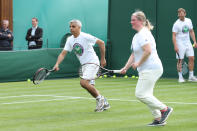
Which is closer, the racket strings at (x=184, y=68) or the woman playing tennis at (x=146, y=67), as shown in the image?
the woman playing tennis at (x=146, y=67)

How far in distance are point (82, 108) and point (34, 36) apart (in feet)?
28.6

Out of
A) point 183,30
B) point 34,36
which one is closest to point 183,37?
point 183,30

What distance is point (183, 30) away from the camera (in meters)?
18.2

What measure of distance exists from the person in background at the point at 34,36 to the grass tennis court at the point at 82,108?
2.64 m

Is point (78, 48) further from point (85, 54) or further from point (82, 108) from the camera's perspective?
point (82, 108)

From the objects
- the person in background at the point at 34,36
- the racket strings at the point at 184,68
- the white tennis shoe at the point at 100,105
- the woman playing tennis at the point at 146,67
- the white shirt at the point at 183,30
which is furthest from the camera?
the person in background at the point at 34,36

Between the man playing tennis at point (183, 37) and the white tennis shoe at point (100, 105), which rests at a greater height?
the man playing tennis at point (183, 37)

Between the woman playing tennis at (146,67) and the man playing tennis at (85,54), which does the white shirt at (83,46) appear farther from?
the woman playing tennis at (146,67)

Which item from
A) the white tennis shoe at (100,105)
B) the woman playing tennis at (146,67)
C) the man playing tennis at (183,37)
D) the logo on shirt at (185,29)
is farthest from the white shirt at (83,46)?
the logo on shirt at (185,29)

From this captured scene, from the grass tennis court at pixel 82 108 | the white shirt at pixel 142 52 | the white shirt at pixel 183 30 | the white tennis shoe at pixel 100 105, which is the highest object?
the white shirt at pixel 183 30

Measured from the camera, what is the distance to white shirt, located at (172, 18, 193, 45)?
1809 cm

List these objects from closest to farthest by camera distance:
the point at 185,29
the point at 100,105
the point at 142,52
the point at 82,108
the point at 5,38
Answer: the point at 142,52 < the point at 100,105 < the point at 82,108 < the point at 185,29 < the point at 5,38

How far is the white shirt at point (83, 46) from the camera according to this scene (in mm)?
11734

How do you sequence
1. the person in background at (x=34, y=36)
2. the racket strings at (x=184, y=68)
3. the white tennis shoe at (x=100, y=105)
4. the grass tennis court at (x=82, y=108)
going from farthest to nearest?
the person in background at (x=34, y=36), the racket strings at (x=184, y=68), the white tennis shoe at (x=100, y=105), the grass tennis court at (x=82, y=108)
